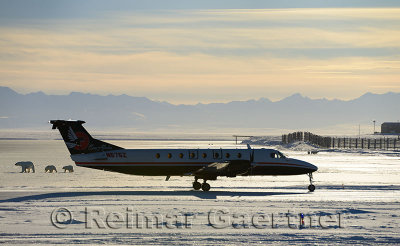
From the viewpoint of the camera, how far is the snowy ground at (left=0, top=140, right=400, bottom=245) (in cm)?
2092

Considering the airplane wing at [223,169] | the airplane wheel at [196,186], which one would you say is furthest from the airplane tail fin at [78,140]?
the airplane wing at [223,169]

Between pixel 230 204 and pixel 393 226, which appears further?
pixel 230 204

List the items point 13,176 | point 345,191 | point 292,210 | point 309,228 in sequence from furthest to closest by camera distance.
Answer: point 13,176, point 345,191, point 292,210, point 309,228

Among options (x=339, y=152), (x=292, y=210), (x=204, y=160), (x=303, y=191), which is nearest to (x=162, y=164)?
(x=204, y=160)

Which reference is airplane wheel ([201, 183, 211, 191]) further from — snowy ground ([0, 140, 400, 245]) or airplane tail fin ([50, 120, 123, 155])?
airplane tail fin ([50, 120, 123, 155])

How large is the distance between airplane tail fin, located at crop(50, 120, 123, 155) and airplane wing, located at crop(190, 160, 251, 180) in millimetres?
5019

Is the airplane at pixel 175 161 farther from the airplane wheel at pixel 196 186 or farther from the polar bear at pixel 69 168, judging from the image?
the polar bear at pixel 69 168

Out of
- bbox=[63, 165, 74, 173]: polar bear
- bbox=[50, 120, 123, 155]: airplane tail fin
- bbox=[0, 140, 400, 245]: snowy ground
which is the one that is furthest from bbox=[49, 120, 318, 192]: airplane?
bbox=[63, 165, 74, 173]: polar bear

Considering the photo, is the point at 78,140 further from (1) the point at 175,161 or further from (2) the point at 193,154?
(2) the point at 193,154

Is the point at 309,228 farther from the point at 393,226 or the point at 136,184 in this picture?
the point at 136,184

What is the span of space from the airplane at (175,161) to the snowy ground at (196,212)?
1.05 metres

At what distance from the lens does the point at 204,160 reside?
36.9m

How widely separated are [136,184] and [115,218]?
52.8ft

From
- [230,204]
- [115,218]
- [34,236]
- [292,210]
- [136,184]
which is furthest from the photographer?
[136,184]
